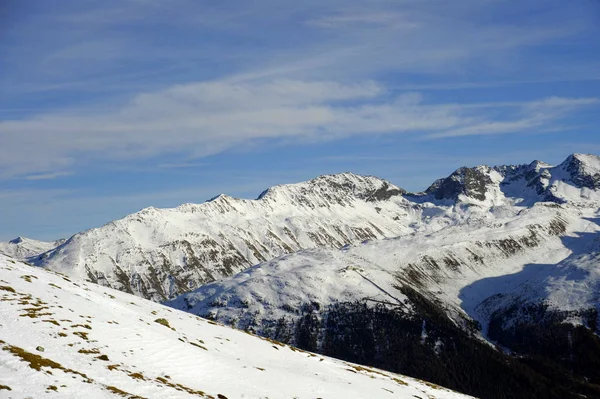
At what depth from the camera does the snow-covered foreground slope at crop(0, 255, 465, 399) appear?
38594 mm

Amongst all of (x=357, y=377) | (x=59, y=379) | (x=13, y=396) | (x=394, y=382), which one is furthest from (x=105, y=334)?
(x=394, y=382)

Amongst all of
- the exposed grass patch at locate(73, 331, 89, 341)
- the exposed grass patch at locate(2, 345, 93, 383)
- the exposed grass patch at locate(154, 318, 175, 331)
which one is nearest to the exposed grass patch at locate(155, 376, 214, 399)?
the exposed grass patch at locate(2, 345, 93, 383)

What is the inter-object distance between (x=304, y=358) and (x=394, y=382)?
44.9 ft

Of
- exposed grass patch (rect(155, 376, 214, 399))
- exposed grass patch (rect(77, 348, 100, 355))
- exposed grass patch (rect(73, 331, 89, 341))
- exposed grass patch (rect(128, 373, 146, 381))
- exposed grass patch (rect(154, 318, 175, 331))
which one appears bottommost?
exposed grass patch (rect(155, 376, 214, 399))

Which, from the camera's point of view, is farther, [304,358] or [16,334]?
A: [304,358]

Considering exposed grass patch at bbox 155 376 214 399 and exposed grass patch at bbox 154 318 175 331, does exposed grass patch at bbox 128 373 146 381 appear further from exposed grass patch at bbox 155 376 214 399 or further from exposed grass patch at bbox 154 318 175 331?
exposed grass patch at bbox 154 318 175 331

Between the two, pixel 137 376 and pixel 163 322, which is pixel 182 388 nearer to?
pixel 137 376

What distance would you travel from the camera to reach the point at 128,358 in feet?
153

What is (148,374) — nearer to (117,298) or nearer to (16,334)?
(16,334)

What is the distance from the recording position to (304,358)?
75250mm

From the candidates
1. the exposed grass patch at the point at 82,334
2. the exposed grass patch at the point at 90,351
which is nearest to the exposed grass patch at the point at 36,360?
the exposed grass patch at the point at 90,351

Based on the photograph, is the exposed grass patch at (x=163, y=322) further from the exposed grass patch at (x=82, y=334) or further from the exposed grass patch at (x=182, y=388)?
the exposed grass patch at (x=182, y=388)

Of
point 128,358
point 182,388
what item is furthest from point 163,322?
point 182,388

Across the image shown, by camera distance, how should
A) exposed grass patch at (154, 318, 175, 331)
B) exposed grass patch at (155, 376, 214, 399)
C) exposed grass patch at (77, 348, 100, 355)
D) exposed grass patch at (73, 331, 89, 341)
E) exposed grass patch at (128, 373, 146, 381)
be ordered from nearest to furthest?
1. exposed grass patch at (128, 373, 146, 381)
2. exposed grass patch at (155, 376, 214, 399)
3. exposed grass patch at (77, 348, 100, 355)
4. exposed grass patch at (73, 331, 89, 341)
5. exposed grass patch at (154, 318, 175, 331)
